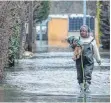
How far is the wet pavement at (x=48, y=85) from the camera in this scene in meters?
12.5

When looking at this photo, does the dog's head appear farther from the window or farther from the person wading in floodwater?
the window

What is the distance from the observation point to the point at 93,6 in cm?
6250

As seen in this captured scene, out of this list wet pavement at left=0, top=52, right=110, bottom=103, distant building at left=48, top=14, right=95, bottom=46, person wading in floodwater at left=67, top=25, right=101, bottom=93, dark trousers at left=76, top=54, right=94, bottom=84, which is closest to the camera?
wet pavement at left=0, top=52, right=110, bottom=103

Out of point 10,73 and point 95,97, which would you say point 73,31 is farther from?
point 95,97

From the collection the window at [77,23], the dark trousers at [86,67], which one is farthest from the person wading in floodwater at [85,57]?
the window at [77,23]

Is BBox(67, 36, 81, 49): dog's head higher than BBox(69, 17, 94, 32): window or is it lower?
higher

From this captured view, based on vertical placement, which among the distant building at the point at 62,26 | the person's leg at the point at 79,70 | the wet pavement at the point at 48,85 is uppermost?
the person's leg at the point at 79,70

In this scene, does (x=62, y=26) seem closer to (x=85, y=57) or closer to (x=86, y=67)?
(x=86, y=67)

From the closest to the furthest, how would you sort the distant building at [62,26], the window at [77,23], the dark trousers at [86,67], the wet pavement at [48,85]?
the wet pavement at [48,85], the dark trousers at [86,67], the window at [77,23], the distant building at [62,26]

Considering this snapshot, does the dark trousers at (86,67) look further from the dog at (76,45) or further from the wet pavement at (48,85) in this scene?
the wet pavement at (48,85)

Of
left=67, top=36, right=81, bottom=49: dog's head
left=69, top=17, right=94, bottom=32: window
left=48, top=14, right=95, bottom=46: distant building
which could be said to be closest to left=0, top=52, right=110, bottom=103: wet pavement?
left=67, top=36, right=81, bottom=49: dog's head

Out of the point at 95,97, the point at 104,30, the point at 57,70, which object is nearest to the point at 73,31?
the point at 104,30

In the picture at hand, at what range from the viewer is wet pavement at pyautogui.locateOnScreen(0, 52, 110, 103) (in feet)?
41.0

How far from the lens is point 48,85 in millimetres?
15305
